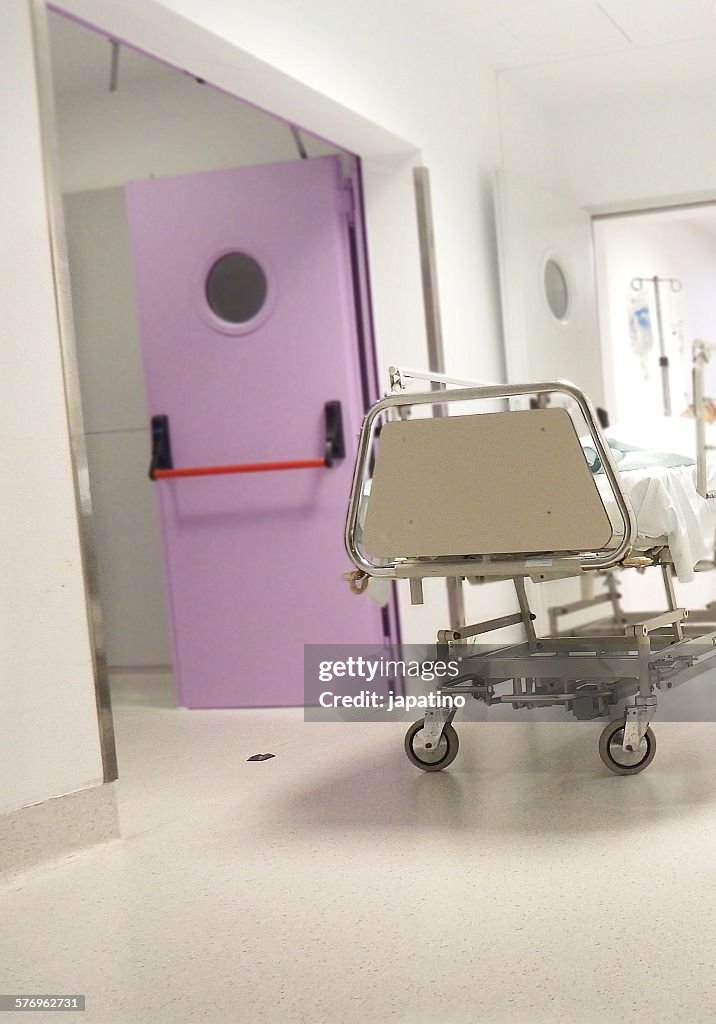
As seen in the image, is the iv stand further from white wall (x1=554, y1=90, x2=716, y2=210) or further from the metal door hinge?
the metal door hinge

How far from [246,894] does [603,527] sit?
1.15 metres

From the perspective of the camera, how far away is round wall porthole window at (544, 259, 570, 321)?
5988 mm

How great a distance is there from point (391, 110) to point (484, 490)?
221 centimetres

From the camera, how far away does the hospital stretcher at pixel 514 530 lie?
2957mm

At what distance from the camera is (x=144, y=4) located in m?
3.29

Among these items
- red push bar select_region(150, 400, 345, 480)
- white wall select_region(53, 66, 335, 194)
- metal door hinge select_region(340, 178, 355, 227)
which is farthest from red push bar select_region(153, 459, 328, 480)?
white wall select_region(53, 66, 335, 194)

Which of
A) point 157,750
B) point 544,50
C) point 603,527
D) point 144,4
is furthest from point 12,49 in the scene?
point 544,50

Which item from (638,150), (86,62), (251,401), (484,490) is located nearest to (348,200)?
(251,401)

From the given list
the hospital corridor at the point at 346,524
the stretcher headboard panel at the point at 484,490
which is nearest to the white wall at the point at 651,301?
the hospital corridor at the point at 346,524

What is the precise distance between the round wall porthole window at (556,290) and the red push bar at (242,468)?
1.76 m

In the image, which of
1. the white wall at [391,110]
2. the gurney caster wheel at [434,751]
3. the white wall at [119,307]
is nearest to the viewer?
the gurney caster wheel at [434,751]

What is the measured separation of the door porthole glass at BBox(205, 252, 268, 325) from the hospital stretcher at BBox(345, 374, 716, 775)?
169cm

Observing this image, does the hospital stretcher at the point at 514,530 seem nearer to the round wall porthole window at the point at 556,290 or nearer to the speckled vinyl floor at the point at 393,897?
the speckled vinyl floor at the point at 393,897

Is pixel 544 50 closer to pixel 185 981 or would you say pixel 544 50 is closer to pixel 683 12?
pixel 683 12
